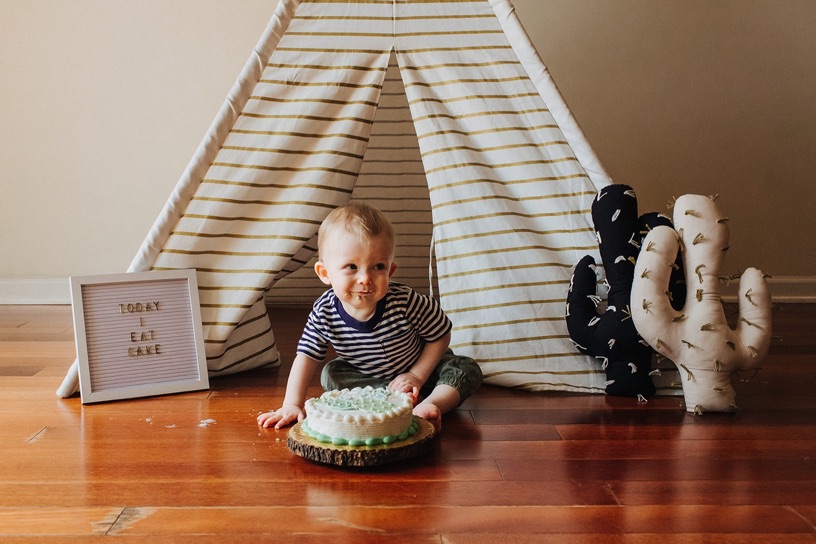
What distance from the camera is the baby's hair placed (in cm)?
153

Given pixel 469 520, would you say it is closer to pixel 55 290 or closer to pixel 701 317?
pixel 701 317

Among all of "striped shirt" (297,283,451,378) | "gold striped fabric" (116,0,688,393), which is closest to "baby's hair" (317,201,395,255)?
"striped shirt" (297,283,451,378)

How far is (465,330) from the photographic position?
189cm

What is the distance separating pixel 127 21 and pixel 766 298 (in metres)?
2.16

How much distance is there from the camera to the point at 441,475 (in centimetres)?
133

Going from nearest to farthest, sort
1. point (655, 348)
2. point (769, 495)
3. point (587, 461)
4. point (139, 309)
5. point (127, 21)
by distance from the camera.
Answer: point (769, 495)
point (587, 461)
point (655, 348)
point (139, 309)
point (127, 21)

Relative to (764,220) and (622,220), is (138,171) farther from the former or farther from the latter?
(764,220)

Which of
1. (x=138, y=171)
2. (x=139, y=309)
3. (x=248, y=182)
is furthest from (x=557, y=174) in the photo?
(x=138, y=171)

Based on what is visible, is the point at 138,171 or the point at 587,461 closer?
the point at 587,461

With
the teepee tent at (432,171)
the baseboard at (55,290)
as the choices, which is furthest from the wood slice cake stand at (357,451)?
the baseboard at (55,290)

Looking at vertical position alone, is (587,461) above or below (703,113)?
below

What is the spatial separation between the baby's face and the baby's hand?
0.76ft

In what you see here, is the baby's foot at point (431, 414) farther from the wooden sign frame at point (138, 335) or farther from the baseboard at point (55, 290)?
the baseboard at point (55, 290)

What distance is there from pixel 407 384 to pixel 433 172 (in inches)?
20.5
